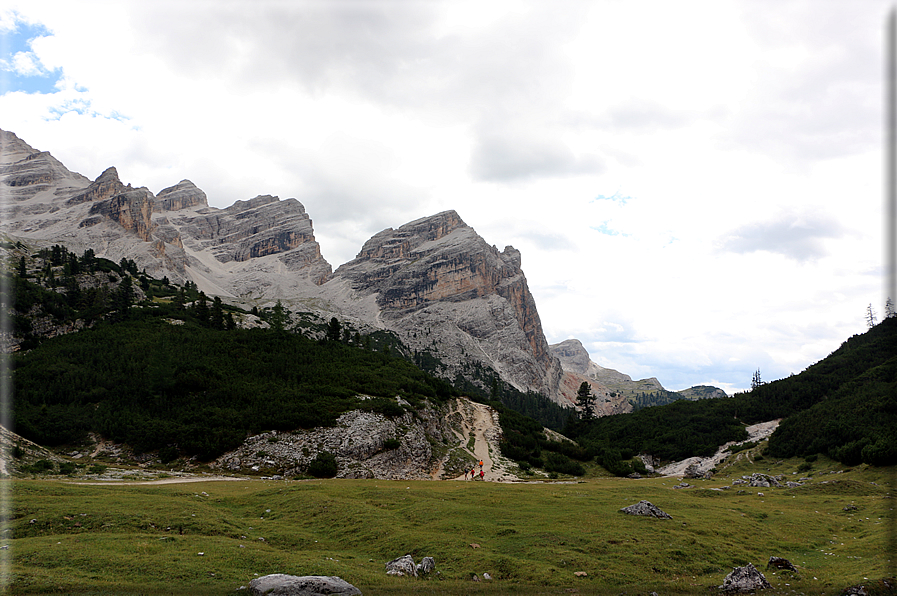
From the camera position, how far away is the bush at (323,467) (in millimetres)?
59719

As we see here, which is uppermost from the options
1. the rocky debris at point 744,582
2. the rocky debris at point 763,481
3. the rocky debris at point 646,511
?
the rocky debris at point 744,582

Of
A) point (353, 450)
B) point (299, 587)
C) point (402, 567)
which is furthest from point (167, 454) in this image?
point (299, 587)

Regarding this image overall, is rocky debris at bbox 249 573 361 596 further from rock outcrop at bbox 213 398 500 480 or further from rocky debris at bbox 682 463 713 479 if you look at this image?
rocky debris at bbox 682 463 713 479

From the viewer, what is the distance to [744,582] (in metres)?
19.7

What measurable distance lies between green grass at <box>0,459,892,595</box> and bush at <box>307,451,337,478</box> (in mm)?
18964

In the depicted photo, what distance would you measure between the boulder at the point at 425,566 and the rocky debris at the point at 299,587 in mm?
4978

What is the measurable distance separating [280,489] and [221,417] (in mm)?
32229

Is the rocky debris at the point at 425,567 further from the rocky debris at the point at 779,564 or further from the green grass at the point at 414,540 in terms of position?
the rocky debris at the point at 779,564

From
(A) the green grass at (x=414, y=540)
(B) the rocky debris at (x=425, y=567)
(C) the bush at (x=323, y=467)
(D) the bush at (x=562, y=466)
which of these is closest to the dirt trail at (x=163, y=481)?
(A) the green grass at (x=414, y=540)

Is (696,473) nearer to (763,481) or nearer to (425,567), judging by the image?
(763,481)

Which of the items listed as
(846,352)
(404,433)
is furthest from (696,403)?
(404,433)

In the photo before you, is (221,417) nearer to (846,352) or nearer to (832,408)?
(832,408)

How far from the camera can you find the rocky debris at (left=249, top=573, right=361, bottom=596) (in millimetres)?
16281

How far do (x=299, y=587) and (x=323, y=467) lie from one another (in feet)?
153
